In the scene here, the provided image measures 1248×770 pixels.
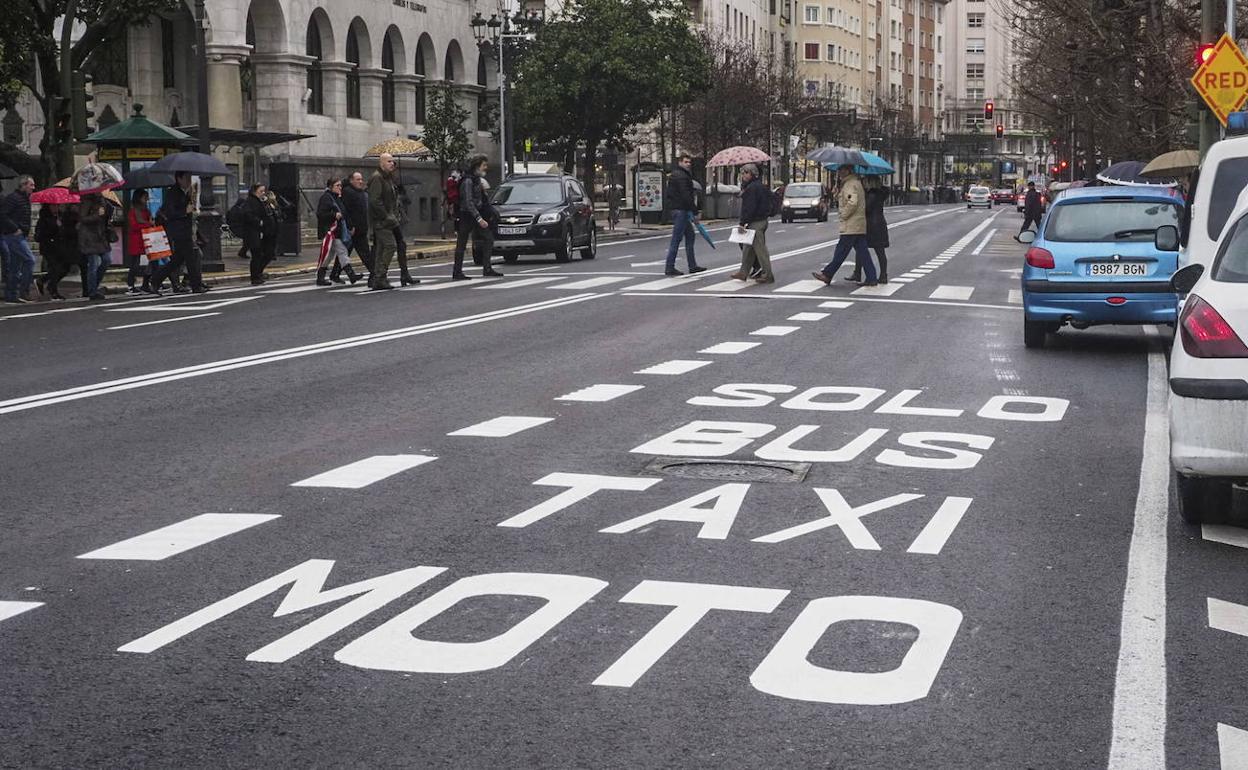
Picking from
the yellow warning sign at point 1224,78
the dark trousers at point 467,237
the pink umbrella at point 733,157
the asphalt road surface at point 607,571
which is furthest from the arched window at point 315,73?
the asphalt road surface at point 607,571

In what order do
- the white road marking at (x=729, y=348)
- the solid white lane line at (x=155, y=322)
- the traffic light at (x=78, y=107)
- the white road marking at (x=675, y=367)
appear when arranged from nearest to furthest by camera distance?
the white road marking at (x=675, y=367), the white road marking at (x=729, y=348), the solid white lane line at (x=155, y=322), the traffic light at (x=78, y=107)

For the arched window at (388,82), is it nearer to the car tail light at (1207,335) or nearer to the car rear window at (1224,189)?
the car rear window at (1224,189)

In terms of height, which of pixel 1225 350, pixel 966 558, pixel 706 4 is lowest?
pixel 966 558

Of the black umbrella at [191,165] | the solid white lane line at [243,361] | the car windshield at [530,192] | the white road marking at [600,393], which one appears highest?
the black umbrella at [191,165]

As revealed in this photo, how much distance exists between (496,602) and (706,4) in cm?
9490

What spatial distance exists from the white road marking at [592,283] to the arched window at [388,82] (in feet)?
98.4

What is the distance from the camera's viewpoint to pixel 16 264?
79.7ft

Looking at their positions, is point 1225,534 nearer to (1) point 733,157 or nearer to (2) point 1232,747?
(2) point 1232,747

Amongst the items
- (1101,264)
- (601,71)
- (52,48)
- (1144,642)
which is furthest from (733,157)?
(1144,642)

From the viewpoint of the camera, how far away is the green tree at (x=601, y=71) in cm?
6162

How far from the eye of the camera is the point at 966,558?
23.4 ft

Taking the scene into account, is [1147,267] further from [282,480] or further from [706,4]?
[706,4]

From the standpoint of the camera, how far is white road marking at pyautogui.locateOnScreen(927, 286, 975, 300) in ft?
78.3

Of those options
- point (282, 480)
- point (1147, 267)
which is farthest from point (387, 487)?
point (1147, 267)
